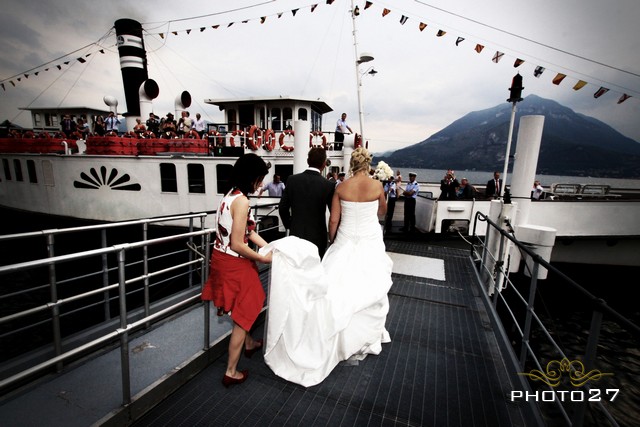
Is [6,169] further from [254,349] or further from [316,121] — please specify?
[254,349]

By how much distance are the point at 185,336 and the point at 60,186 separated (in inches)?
604

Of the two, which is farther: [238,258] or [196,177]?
[196,177]

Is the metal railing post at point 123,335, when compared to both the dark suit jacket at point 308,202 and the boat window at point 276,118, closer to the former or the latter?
the dark suit jacket at point 308,202

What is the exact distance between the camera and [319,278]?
2.61 m

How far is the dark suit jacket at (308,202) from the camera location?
3.46 m

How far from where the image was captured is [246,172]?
2334mm

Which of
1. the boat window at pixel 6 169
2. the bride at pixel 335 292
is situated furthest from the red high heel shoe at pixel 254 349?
the boat window at pixel 6 169

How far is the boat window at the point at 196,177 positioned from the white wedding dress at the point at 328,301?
31.8 ft

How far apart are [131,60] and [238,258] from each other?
19.9m

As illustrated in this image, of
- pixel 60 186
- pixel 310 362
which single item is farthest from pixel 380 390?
pixel 60 186

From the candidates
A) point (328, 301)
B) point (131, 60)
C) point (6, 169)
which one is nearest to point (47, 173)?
point (6, 169)

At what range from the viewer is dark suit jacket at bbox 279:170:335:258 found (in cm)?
346

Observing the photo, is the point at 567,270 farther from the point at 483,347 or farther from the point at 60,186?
the point at 60,186

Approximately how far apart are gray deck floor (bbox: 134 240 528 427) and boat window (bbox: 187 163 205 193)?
9330 millimetres
